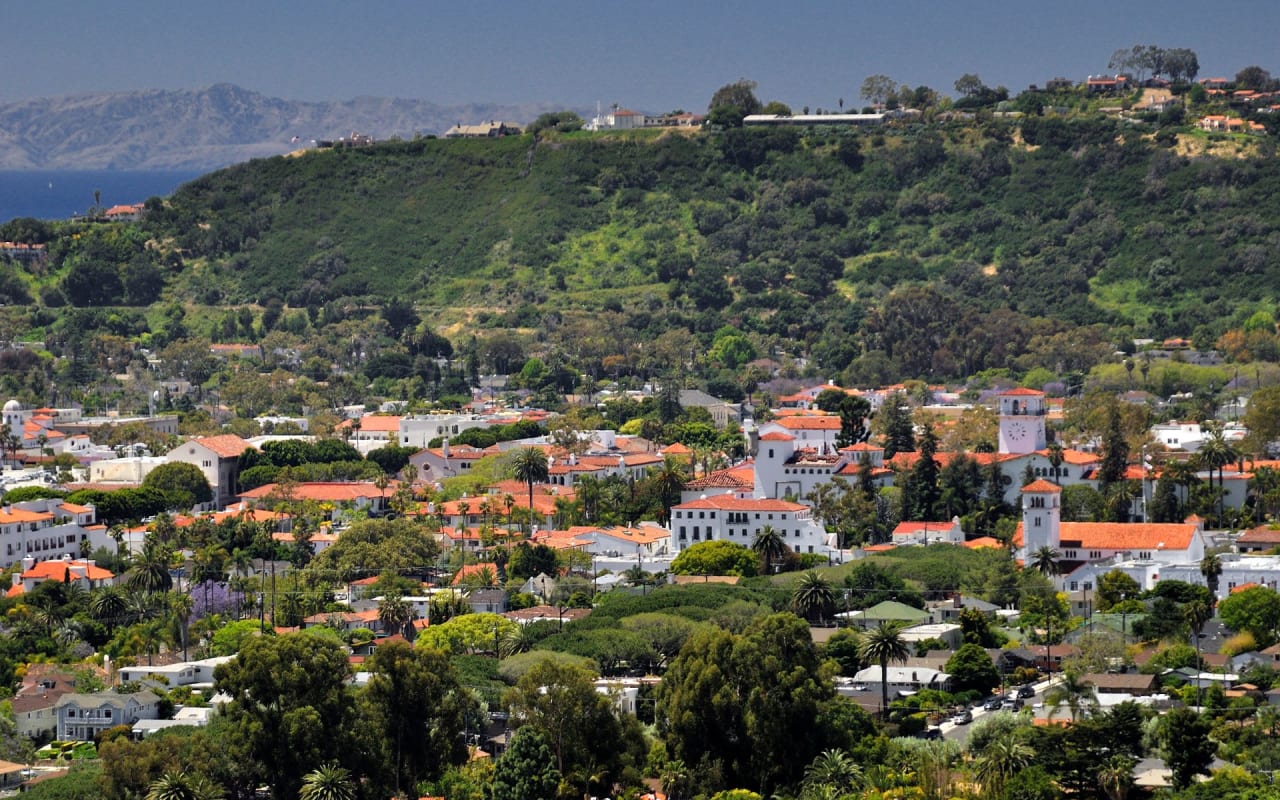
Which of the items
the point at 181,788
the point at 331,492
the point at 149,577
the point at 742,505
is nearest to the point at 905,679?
the point at 181,788

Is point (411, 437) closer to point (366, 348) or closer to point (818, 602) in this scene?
point (366, 348)

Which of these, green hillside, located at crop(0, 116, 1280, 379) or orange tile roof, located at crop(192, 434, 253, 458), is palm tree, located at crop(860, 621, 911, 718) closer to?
orange tile roof, located at crop(192, 434, 253, 458)

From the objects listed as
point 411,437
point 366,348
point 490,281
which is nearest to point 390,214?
point 490,281

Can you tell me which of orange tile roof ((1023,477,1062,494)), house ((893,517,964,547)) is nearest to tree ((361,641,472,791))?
orange tile roof ((1023,477,1062,494))

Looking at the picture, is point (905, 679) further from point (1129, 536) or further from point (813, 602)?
point (1129, 536)

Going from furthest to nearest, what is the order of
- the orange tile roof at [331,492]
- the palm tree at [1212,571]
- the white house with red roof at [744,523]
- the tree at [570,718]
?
the orange tile roof at [331,492] < the white house with red roof at [744,523] < the palm tree at [1212,571] < the tree at [570,718]

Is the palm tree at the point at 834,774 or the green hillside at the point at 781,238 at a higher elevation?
the green hillside at the point at 781,238

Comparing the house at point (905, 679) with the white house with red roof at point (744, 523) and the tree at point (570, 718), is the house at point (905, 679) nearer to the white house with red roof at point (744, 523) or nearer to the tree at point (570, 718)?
the tree at point (570, 718)

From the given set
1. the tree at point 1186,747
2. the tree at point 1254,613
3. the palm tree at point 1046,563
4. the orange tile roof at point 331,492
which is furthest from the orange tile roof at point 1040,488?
the orange tile roof at point 331,492
